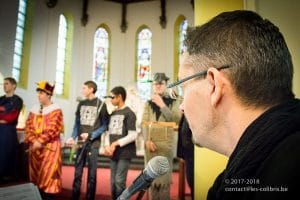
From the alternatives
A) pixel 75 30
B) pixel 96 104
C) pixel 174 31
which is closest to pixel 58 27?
pixel 75 30

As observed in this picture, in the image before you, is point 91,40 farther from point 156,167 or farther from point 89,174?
point 156,167

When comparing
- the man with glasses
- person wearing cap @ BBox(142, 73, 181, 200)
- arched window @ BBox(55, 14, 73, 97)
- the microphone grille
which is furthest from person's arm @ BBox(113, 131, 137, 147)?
arched window @ BBox(55, 14, 73, 97)

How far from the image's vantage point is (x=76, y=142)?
377cm

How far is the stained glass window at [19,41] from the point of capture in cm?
788

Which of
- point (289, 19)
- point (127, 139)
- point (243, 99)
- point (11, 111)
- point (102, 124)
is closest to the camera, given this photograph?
point (243, 99)

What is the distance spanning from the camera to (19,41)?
26.4ft

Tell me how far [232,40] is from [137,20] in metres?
11.3

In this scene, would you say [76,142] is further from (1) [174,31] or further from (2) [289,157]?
(1) [174,31]

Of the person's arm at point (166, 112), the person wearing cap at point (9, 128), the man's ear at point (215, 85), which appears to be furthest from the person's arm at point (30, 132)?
the man's ear at point (215, 85)

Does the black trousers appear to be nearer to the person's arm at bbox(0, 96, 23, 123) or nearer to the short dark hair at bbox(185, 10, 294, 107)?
the person's arm at bbox(0, 96, 23, 123)

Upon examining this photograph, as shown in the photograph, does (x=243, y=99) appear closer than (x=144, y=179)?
Yes

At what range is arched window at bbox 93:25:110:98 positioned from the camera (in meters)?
11.3

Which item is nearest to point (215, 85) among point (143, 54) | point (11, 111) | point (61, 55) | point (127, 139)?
point (127, 139)

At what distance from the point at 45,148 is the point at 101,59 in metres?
8.15
